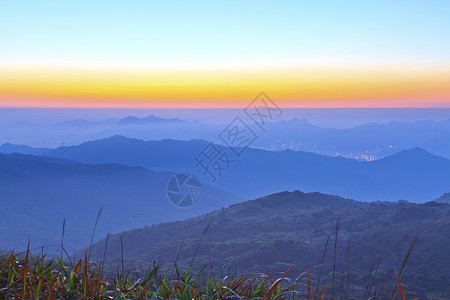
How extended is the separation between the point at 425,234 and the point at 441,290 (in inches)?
704

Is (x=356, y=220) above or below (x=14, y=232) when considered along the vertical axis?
above

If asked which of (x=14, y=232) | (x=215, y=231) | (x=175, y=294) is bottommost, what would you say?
Answer: (x=14, y=232)

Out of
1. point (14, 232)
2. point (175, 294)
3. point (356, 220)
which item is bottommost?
point (14, 232)

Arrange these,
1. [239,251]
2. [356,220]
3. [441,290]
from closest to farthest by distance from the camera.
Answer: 1. [441,290]
2. [239,251]
3. [356,220]

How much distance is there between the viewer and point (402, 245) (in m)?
46.4

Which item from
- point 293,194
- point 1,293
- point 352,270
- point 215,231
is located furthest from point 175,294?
point 293,194

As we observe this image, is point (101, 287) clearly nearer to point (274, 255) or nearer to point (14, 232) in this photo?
point (274, 255)

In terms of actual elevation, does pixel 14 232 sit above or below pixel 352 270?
below

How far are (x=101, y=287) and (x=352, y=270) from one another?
40529 mm

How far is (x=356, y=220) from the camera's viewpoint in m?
63.5

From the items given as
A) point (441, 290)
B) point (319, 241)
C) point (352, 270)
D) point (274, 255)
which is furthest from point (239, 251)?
point (441, 290)

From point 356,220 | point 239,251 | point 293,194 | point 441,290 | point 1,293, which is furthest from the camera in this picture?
point 293,194

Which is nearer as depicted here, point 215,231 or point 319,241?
point 319,241

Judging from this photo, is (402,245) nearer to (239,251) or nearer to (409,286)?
(409,286)
